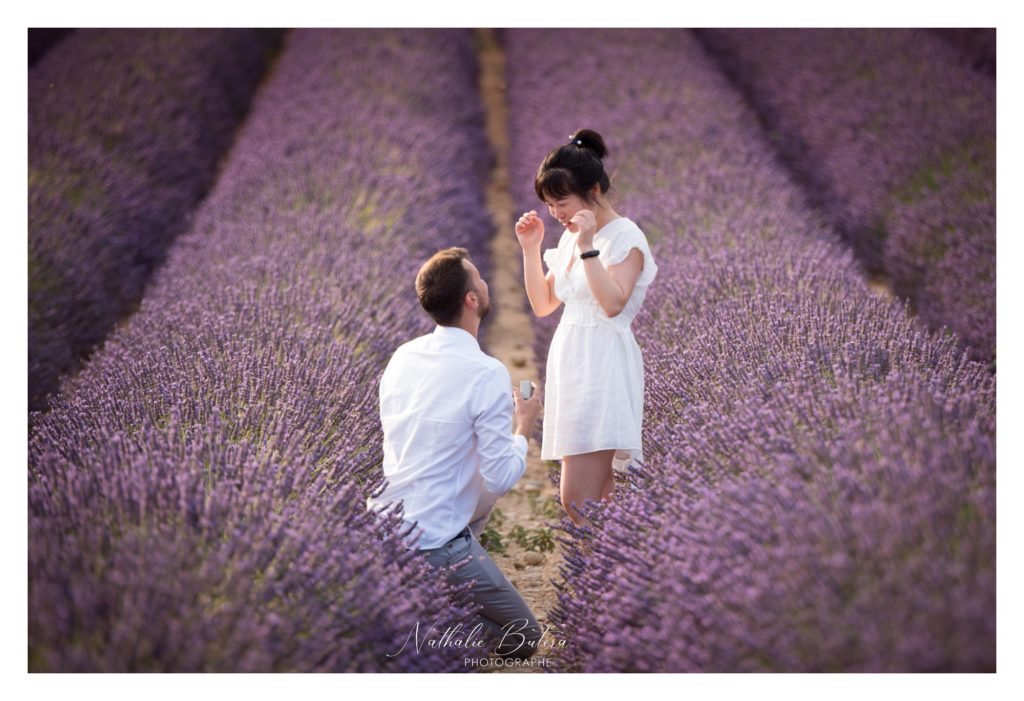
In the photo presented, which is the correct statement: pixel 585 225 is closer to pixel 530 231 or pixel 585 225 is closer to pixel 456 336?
pixel 530 231

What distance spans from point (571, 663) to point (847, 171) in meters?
3.81

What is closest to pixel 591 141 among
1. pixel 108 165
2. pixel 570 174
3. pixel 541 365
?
pixel 570 174

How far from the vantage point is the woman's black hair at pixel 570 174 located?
94.7 inches

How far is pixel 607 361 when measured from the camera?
2381mm

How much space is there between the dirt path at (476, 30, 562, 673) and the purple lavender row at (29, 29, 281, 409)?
1854mm

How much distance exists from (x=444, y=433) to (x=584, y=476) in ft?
1.49

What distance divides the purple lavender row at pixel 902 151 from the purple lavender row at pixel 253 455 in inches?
82.7

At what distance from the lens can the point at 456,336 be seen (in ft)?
7.37

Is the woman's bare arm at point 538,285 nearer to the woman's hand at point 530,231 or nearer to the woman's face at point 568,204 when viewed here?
the woman's hand at point 530,231

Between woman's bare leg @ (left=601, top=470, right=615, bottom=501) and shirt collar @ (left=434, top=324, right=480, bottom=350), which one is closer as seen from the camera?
shirt collar @ (left=434, top=324, right=480, bottom=350)

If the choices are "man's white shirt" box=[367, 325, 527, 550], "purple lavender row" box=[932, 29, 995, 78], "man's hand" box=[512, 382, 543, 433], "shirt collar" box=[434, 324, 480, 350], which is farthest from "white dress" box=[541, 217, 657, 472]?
"purple lavender row" box=[932, 29, 995, 78]

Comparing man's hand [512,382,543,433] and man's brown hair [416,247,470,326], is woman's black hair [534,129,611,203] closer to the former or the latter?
man's brown hair [416,247,470,326]

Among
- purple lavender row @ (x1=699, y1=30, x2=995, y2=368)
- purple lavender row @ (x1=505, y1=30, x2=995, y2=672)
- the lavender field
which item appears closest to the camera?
purple lavender row @ (x1=505, y1=30, x2=995, y2=672)

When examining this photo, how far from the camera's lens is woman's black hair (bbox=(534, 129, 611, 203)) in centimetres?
240
